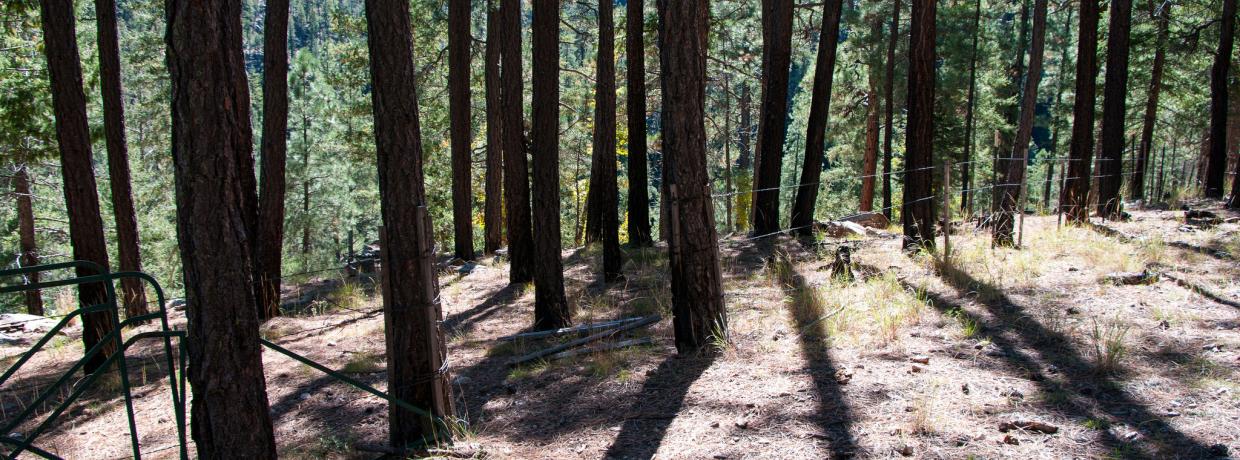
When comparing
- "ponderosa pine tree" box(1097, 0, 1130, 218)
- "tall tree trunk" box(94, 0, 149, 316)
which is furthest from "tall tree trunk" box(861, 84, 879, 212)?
"tall tree trunk" box(94, 0, 149, 316)

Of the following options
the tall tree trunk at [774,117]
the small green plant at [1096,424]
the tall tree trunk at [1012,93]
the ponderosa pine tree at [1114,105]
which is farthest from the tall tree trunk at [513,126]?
the tall tree trunk at [1012,93]

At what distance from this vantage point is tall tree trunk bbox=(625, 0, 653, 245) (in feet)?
35.2

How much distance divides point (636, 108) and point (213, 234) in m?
8.13

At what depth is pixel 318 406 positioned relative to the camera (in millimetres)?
6367

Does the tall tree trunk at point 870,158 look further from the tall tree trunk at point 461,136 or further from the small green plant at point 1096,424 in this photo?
the small green plant at point 1096,424

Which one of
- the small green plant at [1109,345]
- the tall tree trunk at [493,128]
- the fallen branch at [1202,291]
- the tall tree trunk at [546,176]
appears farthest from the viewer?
the tall tree trunk at [493,128]

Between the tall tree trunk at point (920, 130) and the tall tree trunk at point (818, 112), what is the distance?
6.87 feet

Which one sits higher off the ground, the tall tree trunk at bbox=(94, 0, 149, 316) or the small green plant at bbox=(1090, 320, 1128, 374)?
the tall tree trunk at bbox=(94, 0, 149, 316)

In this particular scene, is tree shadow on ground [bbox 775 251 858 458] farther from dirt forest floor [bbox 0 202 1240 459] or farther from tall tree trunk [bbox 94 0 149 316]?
tall tree trunk [bbox 94 0 149 316]

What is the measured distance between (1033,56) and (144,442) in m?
11.2

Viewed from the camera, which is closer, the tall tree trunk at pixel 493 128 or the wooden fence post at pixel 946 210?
the wooden fence post at pixel 946 210

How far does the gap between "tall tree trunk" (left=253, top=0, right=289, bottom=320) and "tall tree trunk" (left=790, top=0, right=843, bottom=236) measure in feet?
24.9

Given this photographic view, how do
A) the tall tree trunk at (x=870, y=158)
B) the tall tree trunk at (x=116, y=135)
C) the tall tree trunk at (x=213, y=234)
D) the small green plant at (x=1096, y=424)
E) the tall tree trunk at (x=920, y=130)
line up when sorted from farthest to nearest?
the tall tree trunk at (x=870, y=158), the tall tree trunk at (x=920, y=130), the tall tree trunk at (x=116, y=135), the small green plant at (x=1096, y=424), the tall tree trunk at (x=213, y=234)

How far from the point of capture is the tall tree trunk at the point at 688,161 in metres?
5.76
